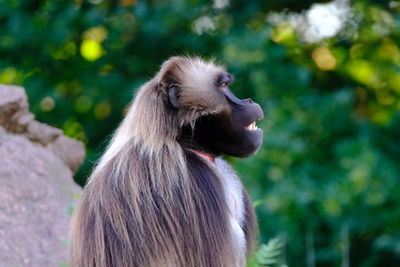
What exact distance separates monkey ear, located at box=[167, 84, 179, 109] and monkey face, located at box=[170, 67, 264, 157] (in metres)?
0.14

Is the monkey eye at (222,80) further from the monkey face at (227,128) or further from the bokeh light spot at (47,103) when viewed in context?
the bokeh light spot at (47,103)

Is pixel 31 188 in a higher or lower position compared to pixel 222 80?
lower

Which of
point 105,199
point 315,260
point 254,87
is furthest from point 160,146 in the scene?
point 315,260

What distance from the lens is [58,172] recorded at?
5293 mm

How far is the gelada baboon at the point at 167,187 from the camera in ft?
10.8

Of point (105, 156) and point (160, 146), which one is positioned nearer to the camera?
point (160, 146)

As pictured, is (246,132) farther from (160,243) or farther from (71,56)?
(71,56)

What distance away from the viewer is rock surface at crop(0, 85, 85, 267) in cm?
456

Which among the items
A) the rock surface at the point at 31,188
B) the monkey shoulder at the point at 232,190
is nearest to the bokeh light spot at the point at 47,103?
the rock surface at the point at 31,188

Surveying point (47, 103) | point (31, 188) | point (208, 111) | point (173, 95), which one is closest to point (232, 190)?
point (208, 111)

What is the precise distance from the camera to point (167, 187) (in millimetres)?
3320

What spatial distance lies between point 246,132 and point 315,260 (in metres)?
4.43

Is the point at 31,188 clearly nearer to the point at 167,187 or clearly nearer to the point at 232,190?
the point at 232,190

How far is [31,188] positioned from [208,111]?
1755 millimetres
